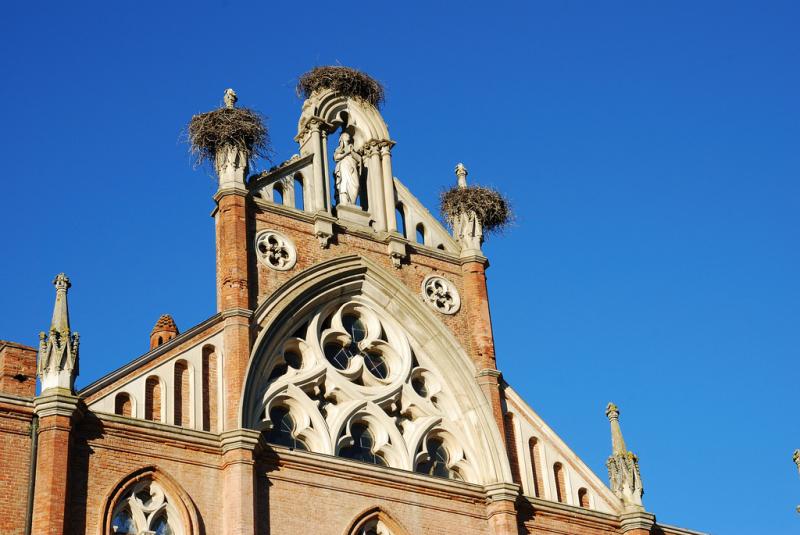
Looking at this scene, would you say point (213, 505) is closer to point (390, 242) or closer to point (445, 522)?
point (445, 522)

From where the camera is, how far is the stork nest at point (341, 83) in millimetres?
32875

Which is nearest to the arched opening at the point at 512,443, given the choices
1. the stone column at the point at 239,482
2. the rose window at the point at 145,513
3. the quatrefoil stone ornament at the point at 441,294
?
the quatrefoil stone ornament at the point at 441,294

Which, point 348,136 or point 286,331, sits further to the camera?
point 348,136

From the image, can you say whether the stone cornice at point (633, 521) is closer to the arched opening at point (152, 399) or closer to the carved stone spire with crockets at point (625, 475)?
the carved stone spire with crockets at point (625, 475)

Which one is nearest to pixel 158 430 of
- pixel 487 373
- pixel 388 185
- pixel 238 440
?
pixel 238 440

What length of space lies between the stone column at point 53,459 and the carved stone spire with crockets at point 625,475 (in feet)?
40.5

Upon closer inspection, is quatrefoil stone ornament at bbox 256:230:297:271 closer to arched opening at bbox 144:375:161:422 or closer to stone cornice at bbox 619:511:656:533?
arched opening at bbox 144:375:161:422

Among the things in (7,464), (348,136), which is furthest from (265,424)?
(348,136)

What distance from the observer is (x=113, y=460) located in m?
24.8

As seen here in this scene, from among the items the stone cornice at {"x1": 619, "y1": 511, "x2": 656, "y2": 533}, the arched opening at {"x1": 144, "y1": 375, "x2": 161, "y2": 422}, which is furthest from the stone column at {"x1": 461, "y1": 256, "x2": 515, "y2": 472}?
the arched opening at {"x1": 144, "y1": 375, "x2": 161, "y2": 422}

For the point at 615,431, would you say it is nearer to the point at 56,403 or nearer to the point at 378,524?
the point at 378,524

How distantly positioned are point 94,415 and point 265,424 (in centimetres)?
374

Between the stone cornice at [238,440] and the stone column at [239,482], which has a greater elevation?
the stone cornice at [238,440]

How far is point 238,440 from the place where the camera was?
1018 inches
